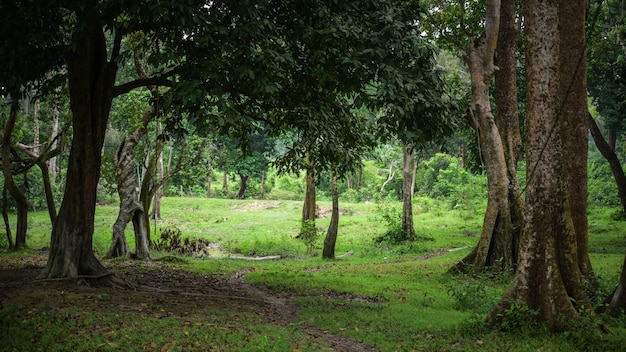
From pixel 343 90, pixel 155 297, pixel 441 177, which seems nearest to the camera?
pixel 343 90

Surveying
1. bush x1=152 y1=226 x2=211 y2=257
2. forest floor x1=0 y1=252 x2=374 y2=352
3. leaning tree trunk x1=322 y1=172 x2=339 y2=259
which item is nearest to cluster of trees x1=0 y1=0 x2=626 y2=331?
forest floor x1=0 y1=252 x2=374 y2=352

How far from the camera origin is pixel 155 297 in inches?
438

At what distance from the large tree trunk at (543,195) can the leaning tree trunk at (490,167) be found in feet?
21.3

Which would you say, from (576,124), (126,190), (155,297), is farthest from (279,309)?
(126,190)

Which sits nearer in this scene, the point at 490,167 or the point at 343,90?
the point at 343,90

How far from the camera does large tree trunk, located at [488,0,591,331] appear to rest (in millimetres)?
8430

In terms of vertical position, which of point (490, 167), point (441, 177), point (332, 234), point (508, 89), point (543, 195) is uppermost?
point (508, 89)

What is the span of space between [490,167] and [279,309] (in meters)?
7.63

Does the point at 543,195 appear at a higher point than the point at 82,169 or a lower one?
lower

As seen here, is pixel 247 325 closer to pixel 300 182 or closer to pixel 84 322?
pixel 84 322

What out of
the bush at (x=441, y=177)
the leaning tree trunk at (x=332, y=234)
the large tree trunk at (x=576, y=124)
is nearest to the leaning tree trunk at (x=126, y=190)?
the leaning tree trunk at (x=332, y=234)

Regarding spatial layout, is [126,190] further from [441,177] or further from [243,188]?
[243,188]

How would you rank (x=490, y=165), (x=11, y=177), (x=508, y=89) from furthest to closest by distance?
(x=11, y=177), (x=508, y=89), (x=490, y=165)

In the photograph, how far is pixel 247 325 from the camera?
9.21 metres
